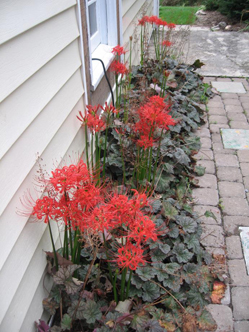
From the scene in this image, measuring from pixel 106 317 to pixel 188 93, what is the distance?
11.8ft

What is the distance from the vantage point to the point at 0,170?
4.11 ft

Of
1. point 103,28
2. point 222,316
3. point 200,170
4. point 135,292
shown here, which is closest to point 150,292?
point 135,292

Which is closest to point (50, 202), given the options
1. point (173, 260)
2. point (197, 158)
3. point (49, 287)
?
point (49, 287)

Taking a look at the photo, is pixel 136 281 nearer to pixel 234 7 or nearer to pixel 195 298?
pixel 195 298

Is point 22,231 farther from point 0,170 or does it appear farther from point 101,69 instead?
point 101,69

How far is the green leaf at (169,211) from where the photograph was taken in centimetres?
231

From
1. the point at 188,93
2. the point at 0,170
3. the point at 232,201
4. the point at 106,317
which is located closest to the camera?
the point at 0,170

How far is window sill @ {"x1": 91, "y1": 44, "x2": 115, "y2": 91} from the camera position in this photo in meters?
2.69

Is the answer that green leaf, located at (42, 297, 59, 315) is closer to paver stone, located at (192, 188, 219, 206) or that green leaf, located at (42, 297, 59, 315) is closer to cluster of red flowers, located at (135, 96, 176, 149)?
cluster of red flowers, located at (135, 96, 176, 149)

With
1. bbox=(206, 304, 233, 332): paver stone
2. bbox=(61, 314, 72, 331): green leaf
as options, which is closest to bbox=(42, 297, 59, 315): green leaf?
bbox=(61, 314, 72, 331): green leaf

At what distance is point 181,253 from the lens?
7.09ft

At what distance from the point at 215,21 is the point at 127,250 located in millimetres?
9091

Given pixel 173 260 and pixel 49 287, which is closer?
pixel 49 287

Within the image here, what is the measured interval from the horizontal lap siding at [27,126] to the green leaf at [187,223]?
90cm
